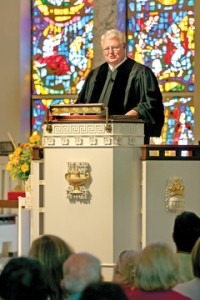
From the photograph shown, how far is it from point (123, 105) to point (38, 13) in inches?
218

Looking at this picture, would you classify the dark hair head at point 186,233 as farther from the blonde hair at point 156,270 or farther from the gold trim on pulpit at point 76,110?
the gold trim on pulpit at point 76,110

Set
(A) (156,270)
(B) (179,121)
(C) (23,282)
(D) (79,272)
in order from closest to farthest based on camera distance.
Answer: (C) (23,282)
(D) (79,272)
(A) (156,270)
(B) (179,121)

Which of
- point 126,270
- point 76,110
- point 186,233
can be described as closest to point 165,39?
point 76,110

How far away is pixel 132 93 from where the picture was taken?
829 centimetres

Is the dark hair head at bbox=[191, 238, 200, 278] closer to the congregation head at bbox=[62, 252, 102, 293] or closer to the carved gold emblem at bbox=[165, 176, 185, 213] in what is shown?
the congregation head at bbox=[62, 252, 102, 293]

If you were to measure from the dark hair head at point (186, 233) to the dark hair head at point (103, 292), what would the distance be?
82.6 inches

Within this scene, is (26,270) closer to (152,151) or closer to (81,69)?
(152,151)

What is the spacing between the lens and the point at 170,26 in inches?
516

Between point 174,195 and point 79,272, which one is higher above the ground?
point 174,195

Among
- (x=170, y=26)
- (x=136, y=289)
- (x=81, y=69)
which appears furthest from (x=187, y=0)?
(x=136, y=289)

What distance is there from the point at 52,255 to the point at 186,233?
1.16 meters

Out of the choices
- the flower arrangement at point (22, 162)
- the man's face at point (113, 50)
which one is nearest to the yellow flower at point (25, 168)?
the flower arrangement at point (22, 162)

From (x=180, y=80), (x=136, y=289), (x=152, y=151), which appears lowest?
(x=136, y=289)

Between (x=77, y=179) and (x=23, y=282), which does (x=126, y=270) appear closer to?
(x=23, y=282)
